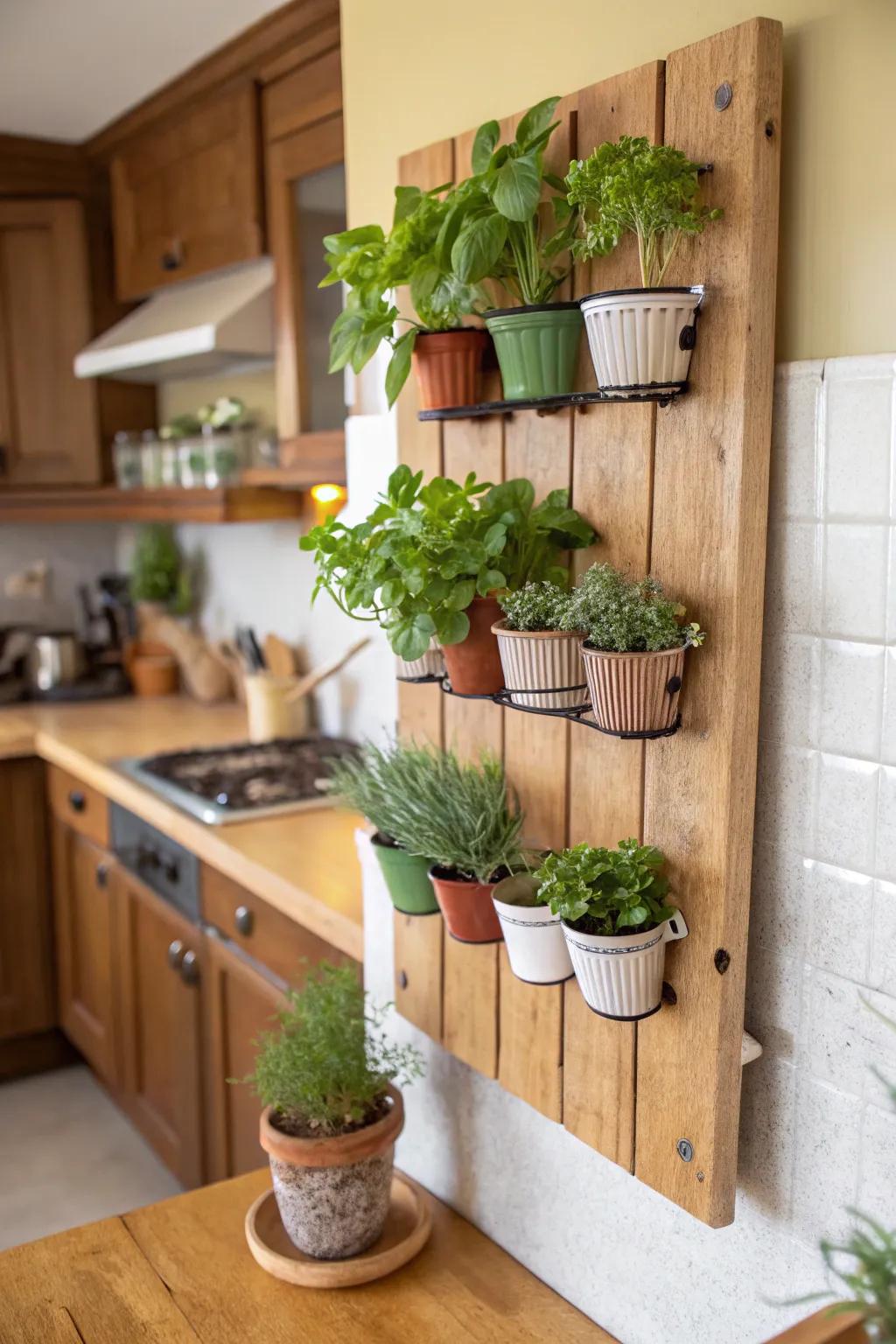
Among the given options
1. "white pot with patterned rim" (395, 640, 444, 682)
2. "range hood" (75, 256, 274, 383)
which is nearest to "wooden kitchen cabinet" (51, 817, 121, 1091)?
"range hood" (75, 256, 274, 383)

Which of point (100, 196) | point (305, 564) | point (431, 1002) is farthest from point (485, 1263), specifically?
point (100, 196)

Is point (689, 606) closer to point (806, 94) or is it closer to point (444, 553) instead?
point (444, 553)

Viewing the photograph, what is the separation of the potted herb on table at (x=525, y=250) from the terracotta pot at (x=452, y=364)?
0.24ft

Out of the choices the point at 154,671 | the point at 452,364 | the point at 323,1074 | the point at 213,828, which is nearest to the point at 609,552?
the point at 452,364

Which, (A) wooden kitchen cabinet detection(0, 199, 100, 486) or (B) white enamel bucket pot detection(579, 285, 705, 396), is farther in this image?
(A) wooden kitchen cabinet detection(0, 199, 100, 486)

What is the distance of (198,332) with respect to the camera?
8.21ft

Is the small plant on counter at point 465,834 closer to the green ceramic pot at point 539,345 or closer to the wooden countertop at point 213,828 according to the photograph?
the wooden countertop at point 213,828

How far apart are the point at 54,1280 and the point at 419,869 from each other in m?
0.59

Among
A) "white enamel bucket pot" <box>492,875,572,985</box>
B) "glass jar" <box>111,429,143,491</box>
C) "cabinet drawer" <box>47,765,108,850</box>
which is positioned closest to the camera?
"white enamel bucket pot" <box>492,875,572,985</box>

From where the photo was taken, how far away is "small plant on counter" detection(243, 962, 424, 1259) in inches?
51.4

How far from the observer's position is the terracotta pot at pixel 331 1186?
4.25ft

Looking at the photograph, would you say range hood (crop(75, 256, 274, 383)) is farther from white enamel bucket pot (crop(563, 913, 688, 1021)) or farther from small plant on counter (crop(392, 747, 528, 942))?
white enamel bucket pot (crop(563, 913, 688, 1021))

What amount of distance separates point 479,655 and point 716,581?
286mm

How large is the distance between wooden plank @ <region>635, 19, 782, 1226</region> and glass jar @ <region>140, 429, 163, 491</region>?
2361mm
